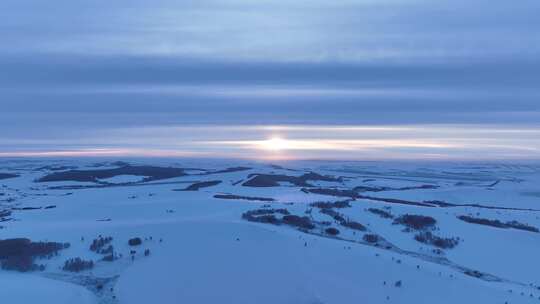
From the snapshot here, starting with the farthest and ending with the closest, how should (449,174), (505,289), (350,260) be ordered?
(449,174) < (350,260) < (505,289)

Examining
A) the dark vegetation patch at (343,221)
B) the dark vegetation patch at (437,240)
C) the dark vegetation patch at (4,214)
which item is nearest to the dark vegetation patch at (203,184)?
the dark vegetation patch at (4,214)

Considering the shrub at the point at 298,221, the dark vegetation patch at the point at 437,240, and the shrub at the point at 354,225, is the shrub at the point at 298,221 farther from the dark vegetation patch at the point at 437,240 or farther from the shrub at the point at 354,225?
the dark vegetation patch at the point at 437,240

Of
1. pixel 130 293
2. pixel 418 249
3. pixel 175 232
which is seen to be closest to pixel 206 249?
pixel 175 232

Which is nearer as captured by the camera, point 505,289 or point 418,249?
point 505,289

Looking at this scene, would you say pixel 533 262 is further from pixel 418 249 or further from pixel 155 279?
pixel 155 279

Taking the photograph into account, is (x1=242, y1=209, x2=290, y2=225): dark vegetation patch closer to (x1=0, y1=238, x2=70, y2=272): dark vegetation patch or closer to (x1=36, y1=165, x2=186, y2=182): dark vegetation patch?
(x1=0, y1=238, x2=70, y2=272): dark vegetation patch

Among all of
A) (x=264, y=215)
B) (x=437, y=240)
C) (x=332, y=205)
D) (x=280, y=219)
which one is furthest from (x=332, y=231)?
(x=332, y=205)

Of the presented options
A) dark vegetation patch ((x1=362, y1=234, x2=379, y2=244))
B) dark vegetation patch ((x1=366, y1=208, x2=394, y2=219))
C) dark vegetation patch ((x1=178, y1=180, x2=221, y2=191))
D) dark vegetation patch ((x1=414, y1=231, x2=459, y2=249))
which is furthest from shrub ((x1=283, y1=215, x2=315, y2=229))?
dark vegetation patch ((x1=178, y1=180, x2=221, y2=191))
